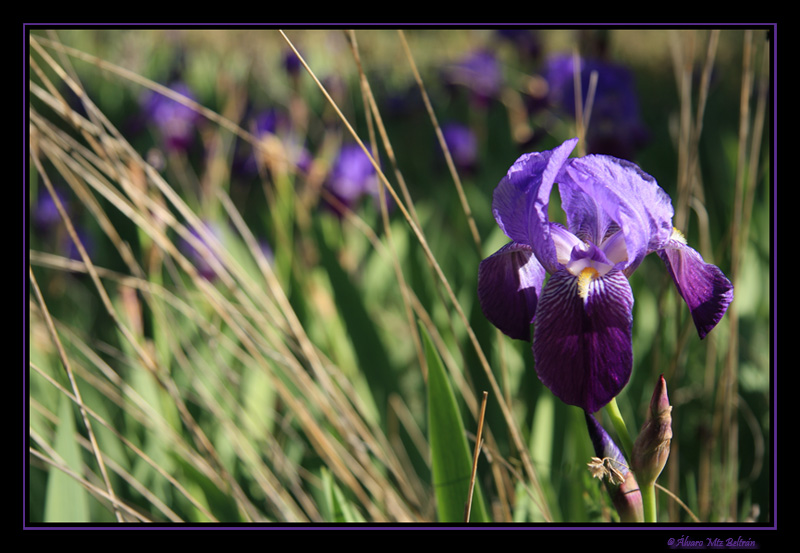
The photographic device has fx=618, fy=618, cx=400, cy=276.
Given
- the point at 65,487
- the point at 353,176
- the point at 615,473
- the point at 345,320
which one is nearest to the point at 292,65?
the point at 353,176

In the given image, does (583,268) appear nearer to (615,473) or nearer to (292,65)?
(615,473)

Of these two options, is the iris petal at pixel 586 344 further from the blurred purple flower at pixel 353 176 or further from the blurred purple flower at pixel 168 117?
the blurred purple flower at pixel 168 117

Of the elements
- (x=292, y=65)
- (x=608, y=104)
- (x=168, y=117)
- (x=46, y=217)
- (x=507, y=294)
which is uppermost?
(x=292, y=65)

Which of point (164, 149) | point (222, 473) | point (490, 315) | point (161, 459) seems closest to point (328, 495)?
point (222, 473)

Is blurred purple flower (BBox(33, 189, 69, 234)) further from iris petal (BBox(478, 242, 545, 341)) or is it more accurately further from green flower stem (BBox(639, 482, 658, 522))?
green flower stem (BBox(639, 482, 658, 522))

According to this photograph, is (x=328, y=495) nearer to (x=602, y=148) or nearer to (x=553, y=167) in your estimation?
(x=553, y=167)

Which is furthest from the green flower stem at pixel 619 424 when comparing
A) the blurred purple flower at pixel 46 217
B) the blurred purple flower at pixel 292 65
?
the blurred purple flower at pixel 46 217

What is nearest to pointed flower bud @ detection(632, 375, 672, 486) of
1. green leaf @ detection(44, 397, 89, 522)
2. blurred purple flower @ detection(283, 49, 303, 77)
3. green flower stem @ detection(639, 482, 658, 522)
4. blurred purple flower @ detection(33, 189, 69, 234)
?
green flower stem @ detection(639, 482, 658, 522)
